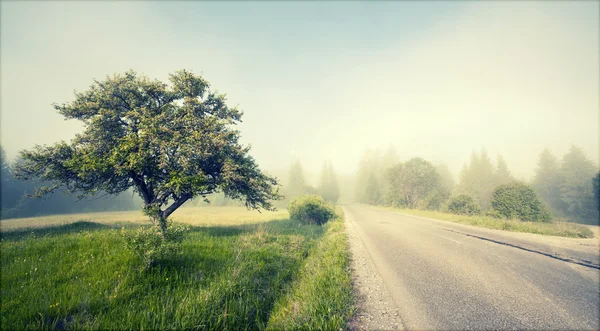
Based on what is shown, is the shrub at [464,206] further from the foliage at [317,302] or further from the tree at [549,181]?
the tree at [549,181]

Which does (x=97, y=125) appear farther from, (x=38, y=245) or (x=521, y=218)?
(x=521, y=218)

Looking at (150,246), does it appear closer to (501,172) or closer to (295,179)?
(295,179)

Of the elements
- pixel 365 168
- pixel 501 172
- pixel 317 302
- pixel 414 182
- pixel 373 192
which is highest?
pixel 365 168

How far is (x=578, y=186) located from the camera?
41.6 metres

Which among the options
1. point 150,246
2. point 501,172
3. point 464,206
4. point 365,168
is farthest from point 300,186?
point 150,246

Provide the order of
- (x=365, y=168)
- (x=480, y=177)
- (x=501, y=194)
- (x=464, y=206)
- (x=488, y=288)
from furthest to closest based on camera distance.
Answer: (x=365, y=168) < (x=480, y=177) < (x=464, y=206) < (x=501, y=194) < (x=488, y=288)

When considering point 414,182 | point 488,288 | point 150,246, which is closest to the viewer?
point 488,288

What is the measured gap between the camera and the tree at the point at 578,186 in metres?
37.5

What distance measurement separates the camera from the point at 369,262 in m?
7.71

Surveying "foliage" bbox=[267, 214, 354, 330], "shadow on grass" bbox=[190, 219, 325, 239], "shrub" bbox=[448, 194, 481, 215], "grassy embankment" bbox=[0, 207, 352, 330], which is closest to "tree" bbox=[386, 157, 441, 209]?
"shrub" bbox=[448, 194, 481, 215]

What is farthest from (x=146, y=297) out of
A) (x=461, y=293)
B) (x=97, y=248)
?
(x=461, y=293)

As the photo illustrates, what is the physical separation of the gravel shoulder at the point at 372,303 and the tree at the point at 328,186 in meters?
53.5

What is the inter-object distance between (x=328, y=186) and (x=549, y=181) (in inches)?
2167

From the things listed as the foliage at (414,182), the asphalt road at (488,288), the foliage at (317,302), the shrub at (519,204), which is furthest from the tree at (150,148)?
the foliage at (414,182)
